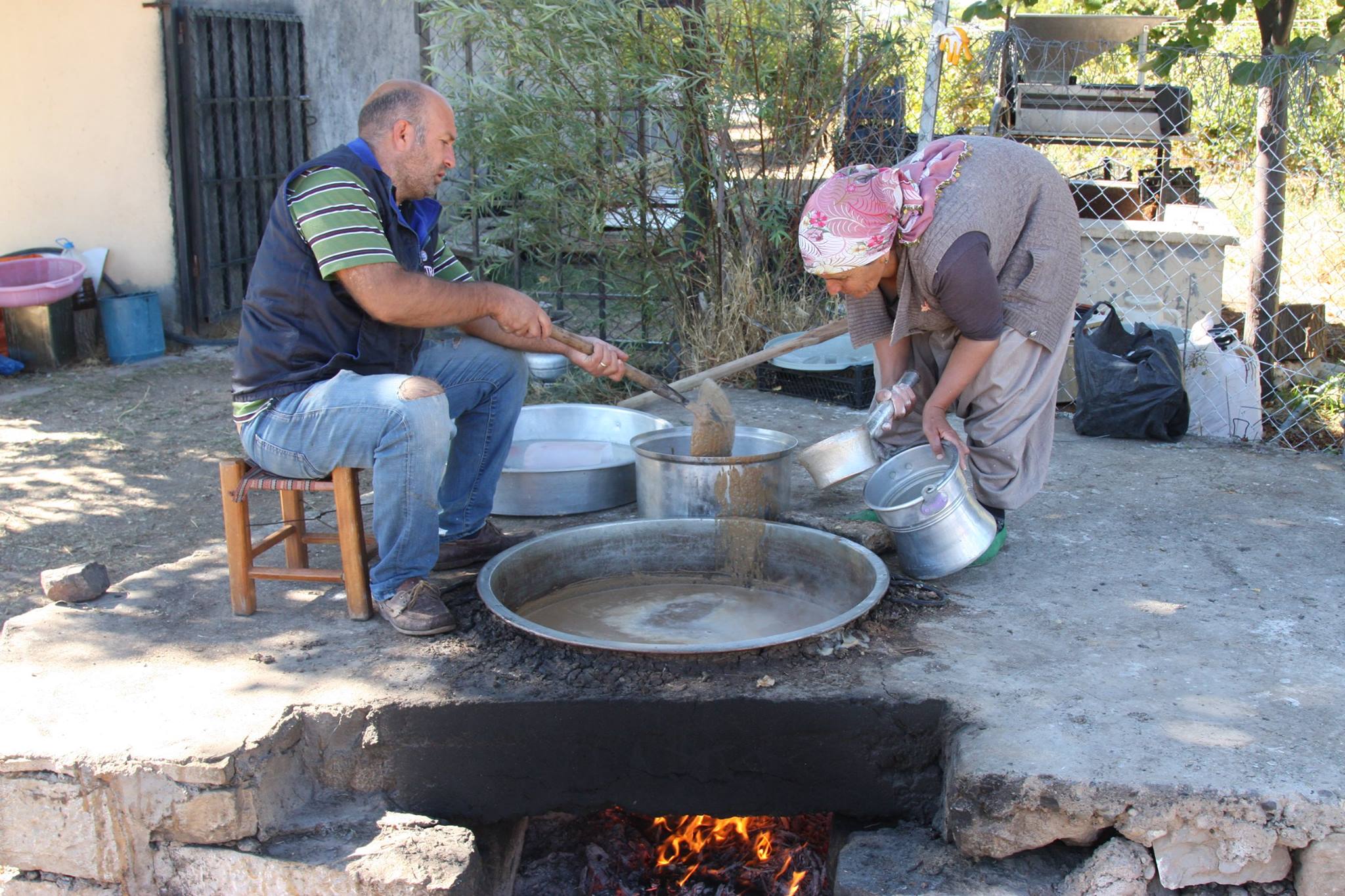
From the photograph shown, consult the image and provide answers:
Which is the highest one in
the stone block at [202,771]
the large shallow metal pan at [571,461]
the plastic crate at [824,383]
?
the plastic crate at [824,383]

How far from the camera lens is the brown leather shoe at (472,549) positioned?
3.56m

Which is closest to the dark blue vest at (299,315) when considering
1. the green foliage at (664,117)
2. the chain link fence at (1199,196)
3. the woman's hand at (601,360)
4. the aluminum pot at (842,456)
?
the woman's hand at (601,360)

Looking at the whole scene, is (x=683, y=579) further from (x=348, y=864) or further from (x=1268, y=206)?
(x=1268, y=206)

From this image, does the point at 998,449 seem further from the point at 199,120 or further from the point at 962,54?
the point at 199,120

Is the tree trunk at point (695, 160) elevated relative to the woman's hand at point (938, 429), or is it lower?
elevated

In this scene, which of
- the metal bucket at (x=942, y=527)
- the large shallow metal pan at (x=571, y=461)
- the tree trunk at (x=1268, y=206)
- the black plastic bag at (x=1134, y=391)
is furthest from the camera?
the tree trunk at (x=1268, y=206)

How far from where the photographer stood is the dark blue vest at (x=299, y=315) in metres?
2.98

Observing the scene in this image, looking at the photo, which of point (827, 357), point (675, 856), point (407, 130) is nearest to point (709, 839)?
point (675, 856)

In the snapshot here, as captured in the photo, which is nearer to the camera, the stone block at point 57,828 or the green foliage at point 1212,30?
the stone block at point 57,828

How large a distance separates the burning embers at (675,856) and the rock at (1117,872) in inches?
26.8

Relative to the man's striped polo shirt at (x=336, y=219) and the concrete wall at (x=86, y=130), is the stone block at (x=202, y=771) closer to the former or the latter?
the man's striped polo shirt at (x=336, y=219)

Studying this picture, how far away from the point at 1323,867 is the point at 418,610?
2.17m

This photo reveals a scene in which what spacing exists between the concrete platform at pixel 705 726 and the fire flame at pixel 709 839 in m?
0.38

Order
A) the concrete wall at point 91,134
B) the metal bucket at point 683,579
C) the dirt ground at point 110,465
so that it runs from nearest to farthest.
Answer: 1. the metal bucket at point 683,579
2. the dirt ground at point 110,465
3. the concrete wall at point 91,134
